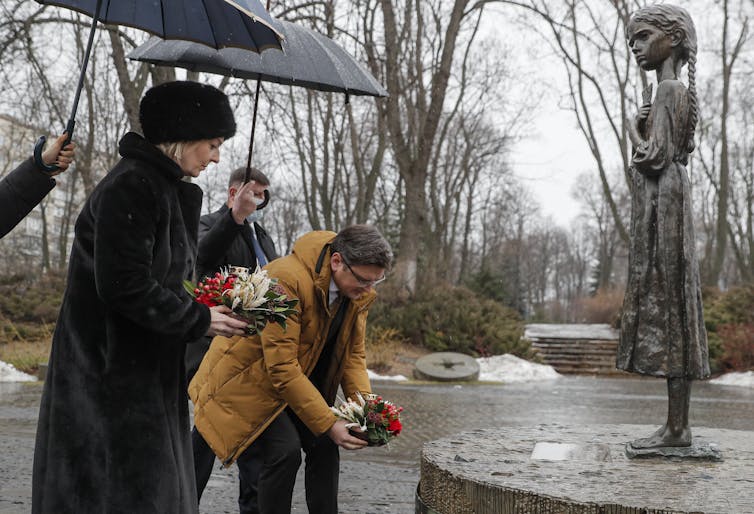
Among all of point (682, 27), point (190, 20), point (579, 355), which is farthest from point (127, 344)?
point (579, 355)

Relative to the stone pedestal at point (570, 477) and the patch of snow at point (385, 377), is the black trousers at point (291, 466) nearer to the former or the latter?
the stone pedestal at point (570, 477)

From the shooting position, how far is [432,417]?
965cm

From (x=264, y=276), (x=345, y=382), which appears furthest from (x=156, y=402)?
(x=345, y=382)

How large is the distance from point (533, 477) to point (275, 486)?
3.84 ft

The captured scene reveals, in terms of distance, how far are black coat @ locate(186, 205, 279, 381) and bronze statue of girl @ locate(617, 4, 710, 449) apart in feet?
7.33

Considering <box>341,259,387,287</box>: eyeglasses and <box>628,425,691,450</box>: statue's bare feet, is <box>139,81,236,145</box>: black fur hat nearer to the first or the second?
<box>341,259,387,287</box>: eyeglasses

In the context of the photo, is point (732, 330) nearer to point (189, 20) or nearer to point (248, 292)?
point (189, 20)

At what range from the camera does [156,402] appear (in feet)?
8.69

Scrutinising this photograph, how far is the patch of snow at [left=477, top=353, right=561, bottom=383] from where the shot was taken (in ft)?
52.6

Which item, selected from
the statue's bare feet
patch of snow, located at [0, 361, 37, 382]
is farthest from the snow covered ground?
the statue's bare feet

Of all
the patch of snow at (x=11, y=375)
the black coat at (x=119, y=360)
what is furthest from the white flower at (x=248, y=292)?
the patch of snow at (x=11, y=375)

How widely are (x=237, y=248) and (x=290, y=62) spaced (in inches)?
45.5

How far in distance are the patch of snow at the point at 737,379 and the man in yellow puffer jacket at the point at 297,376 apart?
1379 centimetres

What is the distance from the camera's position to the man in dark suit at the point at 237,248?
167 inches
